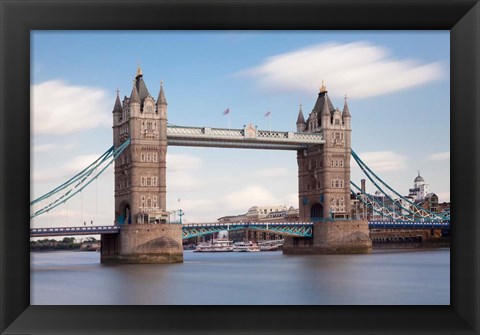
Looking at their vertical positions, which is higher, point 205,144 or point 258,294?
point 205,144

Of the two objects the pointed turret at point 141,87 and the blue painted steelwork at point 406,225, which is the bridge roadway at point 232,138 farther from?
the blue painted steelwork at point 406,225

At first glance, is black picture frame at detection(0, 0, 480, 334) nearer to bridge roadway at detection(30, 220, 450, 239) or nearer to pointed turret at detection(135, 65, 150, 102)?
bridge roadway at detection(30, 220, 450, 239)

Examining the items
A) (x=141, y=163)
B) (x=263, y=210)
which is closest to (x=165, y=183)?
(x=141, y=163)

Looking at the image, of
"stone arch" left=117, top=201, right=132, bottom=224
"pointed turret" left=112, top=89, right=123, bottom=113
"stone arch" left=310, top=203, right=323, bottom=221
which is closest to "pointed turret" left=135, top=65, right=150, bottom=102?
"pointed turret" left=112, top=89, right=123, bottom=113

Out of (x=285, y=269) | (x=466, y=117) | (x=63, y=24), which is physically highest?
(x=63, y=24)

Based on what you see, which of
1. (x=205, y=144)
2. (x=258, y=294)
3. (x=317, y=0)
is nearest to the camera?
(x=317, y=0)

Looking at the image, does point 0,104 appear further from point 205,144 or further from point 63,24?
point 205,144

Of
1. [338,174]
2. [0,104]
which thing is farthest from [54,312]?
[338,174]
